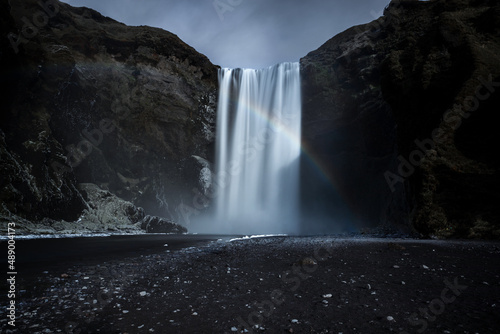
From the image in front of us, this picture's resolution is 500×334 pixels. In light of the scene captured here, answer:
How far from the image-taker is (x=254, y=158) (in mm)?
53406

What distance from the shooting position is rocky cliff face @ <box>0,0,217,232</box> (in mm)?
28406

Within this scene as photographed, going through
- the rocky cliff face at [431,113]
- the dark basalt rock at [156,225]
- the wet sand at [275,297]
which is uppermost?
the rocky cliff face at [431,113]

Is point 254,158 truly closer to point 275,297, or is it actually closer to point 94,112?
point 94,112

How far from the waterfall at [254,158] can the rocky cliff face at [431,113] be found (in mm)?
14325

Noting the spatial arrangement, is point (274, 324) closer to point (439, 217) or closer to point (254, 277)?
point (254, 277)

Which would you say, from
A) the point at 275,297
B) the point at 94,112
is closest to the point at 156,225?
the point at 94,112

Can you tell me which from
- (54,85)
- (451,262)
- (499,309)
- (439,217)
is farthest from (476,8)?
(54,85)

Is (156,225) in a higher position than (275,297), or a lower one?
lower

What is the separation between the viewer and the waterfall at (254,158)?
51.2m

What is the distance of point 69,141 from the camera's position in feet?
123

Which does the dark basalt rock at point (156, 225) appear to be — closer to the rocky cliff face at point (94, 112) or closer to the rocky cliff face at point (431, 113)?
the rocky cliff face at point (94, 112)

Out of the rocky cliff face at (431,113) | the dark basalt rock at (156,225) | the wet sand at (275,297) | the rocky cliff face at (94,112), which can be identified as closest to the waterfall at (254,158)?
the rocky cliff face at (94,112)

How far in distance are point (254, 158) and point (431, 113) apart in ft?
120

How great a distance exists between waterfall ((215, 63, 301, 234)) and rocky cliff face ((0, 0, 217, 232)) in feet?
13.2
